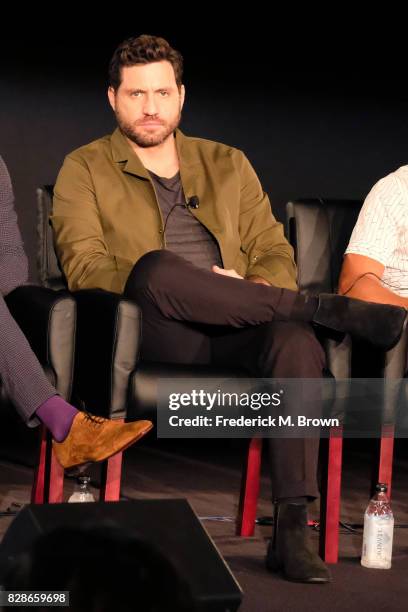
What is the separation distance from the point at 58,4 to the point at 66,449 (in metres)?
2.46

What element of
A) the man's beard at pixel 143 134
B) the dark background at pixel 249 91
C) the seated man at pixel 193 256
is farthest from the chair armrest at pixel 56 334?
the dark background at pixel 249 91

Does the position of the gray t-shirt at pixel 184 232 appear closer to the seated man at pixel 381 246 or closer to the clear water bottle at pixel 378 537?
the seated man at pixel 381 246

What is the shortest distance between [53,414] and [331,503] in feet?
2.47

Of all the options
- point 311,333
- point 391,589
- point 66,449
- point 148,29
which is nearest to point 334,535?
point 391,589

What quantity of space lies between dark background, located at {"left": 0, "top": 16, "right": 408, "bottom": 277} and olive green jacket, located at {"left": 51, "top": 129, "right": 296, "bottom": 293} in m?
1.27

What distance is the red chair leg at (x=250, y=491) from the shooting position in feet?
9.41

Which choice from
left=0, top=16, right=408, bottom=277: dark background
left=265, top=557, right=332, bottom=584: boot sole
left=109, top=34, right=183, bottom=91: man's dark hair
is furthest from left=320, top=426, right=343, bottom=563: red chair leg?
left=0, top=16, right=408, bottom=277: dark background

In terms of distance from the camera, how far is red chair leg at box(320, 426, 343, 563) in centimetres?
268

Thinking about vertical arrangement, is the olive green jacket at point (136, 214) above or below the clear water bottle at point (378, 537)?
above

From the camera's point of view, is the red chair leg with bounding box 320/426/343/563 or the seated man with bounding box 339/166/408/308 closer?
the red chair leg with bounding box 320/426/343/563

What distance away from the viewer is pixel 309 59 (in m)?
4.63

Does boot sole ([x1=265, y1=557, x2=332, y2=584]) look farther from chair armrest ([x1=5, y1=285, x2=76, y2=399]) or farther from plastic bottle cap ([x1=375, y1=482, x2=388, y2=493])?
chair armrest ([x1=5, y1=285, x2=76, y2=399])

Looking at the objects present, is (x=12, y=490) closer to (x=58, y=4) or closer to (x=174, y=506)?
(x=174, y=506)

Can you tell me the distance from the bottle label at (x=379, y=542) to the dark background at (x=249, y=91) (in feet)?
7.31
